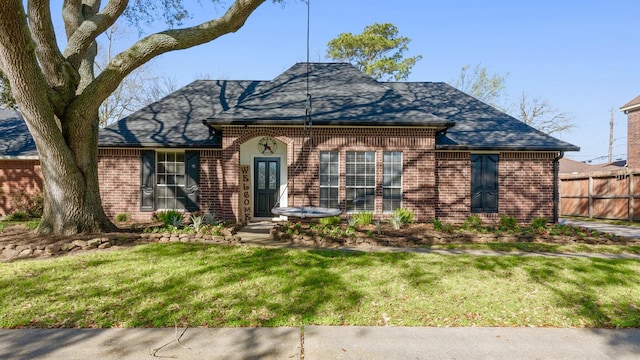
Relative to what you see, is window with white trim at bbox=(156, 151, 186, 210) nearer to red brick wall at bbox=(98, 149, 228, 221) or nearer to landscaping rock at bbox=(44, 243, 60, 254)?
red brick wall at bbox=(98, 149, 228, 221)

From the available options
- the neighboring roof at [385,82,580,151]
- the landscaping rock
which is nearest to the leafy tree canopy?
the neighboring roof at [385,82,580,151]

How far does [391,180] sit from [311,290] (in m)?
6.64

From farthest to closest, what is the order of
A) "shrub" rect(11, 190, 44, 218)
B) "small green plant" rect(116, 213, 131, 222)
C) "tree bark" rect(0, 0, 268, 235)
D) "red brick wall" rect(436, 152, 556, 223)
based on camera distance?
"shrub" rect(11, 190, 44, 218)
"red brick wall" rect(436, 152, 556, 223)
"small green plant" rect(116, 213, 131, 222)
"tree bark" rect(0, 0, 268, 235)

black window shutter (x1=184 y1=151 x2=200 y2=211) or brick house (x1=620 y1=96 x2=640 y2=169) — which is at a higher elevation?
brick house (x1=620 y1=96 x2=640 y2=169)

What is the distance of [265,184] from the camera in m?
11.9

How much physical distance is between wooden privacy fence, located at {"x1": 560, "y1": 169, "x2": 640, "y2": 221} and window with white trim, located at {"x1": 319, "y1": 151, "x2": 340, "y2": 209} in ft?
39.1

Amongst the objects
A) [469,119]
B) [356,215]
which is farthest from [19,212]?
[469,119]

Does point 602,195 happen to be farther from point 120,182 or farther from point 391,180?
point 120,182

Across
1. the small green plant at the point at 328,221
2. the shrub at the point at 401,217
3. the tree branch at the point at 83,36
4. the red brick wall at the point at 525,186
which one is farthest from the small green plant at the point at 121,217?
the red brick wall at the point at 525,186

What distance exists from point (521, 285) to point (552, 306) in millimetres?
679

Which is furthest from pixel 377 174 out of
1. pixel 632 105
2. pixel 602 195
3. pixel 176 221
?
pixel 632 105

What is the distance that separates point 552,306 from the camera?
14.7 feet

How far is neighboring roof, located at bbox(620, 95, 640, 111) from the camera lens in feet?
70.5

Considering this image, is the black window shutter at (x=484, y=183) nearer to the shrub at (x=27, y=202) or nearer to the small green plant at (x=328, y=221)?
the small green plant at (x=328, y=221)
